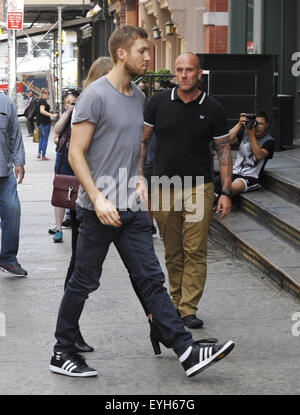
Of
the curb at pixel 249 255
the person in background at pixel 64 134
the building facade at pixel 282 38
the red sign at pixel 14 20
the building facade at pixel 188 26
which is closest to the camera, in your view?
the curb at pixel 249 255

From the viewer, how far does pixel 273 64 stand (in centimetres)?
1567

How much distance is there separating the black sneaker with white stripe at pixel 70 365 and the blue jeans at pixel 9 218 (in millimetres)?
3289

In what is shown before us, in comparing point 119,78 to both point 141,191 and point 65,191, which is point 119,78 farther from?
point 65,191

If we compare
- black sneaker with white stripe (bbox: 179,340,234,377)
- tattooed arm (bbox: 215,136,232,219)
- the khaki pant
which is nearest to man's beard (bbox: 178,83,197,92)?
tattooed arm (bbox: 215,136,232,219)

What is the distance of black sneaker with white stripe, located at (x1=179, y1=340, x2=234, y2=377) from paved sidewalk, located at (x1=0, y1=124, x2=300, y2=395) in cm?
10

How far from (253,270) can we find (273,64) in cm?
703

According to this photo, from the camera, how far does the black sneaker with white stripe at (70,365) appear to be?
5871 millimetres

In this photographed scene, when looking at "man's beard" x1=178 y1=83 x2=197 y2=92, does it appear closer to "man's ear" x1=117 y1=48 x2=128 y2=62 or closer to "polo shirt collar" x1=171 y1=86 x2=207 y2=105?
"polo shirt collar" x1=171 y1=86 x2=207 y2=105

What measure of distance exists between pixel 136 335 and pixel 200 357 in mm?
1280

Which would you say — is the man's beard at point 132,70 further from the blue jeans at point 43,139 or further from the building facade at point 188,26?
the blue jeans at point 43,139

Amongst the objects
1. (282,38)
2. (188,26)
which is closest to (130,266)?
(282,38)

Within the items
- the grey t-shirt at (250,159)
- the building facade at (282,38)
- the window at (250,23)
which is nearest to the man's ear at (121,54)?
the grey t-shirt at (250,159)

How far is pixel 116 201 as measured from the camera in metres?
5.78
